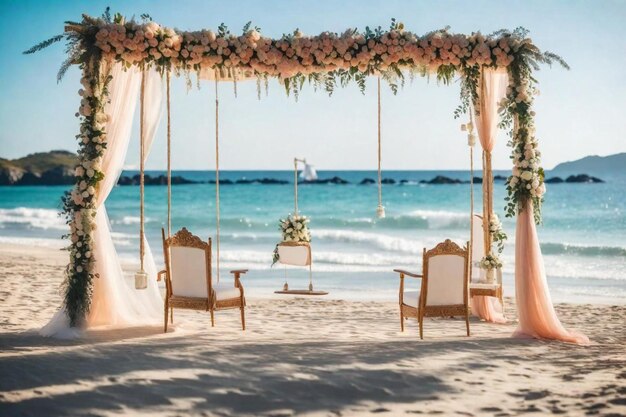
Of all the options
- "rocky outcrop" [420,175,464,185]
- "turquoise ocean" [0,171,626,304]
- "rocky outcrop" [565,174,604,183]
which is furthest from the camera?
"rocky outcrop" [420,175,464,185]

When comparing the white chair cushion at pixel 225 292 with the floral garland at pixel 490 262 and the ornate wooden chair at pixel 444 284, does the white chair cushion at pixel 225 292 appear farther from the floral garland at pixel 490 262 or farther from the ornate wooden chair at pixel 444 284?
the floral garland at pixel 490 262

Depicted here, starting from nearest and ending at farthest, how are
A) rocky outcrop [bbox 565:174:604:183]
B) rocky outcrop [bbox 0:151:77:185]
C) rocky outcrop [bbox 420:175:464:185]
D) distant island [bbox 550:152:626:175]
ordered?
distant island [bbox 550:152:626:175]
rocky outcrop [bbox 565:174:604:183]
rocky outcrop [bbox 0:151:77:185]
rocky outcrop [bbox 420:175:464:185]

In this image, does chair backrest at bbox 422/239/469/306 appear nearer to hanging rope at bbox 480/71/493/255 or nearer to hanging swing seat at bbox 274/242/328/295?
hanging rope at bbox 480/71/493/255

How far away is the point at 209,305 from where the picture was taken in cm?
677

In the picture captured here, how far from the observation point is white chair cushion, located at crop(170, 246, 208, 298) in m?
6.78

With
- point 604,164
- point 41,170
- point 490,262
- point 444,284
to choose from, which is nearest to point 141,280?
point 444,284

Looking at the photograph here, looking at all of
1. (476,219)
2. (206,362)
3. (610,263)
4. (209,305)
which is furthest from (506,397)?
(610,263)

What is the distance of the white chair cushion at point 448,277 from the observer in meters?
6.61

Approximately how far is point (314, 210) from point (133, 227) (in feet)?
28.8

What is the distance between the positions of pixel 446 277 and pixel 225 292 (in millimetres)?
2061

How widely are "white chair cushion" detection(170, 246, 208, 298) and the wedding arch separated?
24.5 inches

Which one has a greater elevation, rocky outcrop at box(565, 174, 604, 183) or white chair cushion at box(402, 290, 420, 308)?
rocky outcrop at box(565, 174, 604, 183)

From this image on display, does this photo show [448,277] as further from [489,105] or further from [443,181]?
[443,181]

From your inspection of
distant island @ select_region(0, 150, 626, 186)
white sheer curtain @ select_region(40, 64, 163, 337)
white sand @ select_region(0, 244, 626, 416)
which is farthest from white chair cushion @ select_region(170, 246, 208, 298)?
distant island @ select_region(0, 150, 626, 186)
